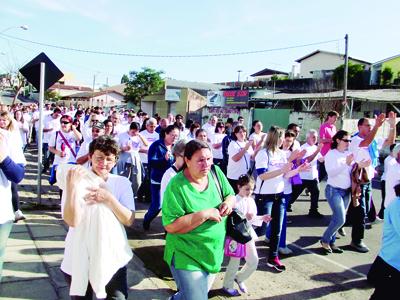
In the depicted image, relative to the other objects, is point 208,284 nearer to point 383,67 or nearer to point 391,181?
point 391,181

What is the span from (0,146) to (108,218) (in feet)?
3.64

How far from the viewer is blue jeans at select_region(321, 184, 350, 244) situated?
543cm

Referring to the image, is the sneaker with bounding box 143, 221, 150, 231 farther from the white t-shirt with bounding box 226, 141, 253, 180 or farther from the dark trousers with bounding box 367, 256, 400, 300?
the dark trousers with bounding box 367, 256, 400, 300

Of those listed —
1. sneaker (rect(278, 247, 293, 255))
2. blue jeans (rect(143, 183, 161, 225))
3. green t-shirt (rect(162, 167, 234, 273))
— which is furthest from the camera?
blue jeans (rect(143, 183, 161, 225))

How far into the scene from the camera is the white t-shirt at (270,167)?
195 inches

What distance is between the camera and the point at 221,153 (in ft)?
30.8

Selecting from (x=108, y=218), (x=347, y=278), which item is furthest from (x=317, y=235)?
(x=108, y=218)

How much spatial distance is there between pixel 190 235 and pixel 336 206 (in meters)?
3.41

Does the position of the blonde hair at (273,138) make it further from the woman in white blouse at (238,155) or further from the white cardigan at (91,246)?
the white cardigan at (91,246)

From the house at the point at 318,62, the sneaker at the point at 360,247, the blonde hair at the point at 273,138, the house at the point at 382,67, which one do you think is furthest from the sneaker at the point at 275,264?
the house at the point at 318,62

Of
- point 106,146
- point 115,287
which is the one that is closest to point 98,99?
point 106,146

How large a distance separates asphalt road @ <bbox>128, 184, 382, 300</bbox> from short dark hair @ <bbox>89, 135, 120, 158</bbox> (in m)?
2.14

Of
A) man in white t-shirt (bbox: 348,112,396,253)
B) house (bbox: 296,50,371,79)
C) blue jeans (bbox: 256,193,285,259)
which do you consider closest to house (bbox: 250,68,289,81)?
house (bbox: 296,50,371,79)

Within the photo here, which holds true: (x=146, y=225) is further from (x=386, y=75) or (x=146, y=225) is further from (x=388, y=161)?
(x=386, y=75)
